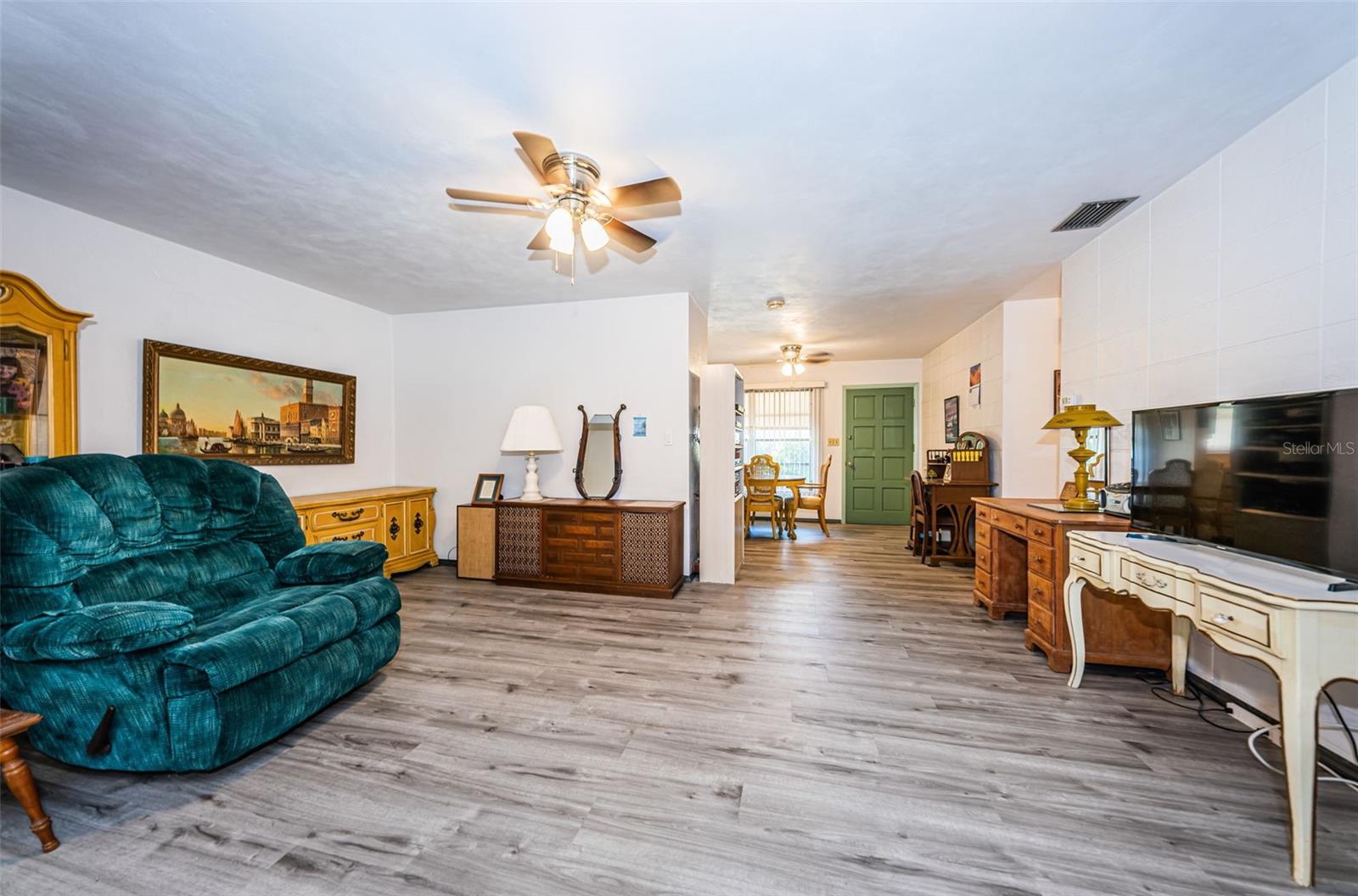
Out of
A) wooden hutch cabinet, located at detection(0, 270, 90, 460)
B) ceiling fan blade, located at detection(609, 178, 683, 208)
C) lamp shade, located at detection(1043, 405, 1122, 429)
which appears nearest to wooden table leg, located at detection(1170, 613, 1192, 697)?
lamp shade, located at detection(1043, 405, 1122, 429)

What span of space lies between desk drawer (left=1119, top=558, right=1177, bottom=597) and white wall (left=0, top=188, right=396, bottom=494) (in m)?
5.12

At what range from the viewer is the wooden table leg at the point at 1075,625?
2516 millimetres

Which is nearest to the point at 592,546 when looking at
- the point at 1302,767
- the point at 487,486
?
the point at 487,486

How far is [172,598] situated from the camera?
222 centimetres

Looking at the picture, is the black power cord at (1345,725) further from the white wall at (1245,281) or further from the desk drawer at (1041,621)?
the desk drawer at (1041,621)

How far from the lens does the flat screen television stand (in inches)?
61.8

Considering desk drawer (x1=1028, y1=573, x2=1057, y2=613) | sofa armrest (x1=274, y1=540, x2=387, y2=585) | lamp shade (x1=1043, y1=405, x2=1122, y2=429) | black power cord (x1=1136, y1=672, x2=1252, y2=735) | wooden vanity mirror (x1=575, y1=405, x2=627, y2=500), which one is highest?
lamp shade (x1=1043, y1=405, x2=1122, y2=429)

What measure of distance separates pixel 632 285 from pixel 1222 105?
11.4ft

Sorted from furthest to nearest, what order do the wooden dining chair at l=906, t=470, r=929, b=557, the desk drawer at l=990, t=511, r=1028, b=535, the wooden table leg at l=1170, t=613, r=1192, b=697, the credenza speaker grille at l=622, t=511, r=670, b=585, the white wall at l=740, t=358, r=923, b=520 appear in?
the white wall at l=740, t=358, r=923, b=520 → the wooden dining chair at l=906, t=470, r=929, b=557 → the credenza speaker grille at l=622, t=511, r=670, b=585 → the desk drawer at l=990, t=511, r=1028, b=535 → the wooden table leg at l=1170, t=613, r=1192, b=697

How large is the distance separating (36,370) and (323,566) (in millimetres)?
1878

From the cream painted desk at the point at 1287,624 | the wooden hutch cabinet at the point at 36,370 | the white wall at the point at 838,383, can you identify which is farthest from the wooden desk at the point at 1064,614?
the wooden hutch cabinet at the point at 36,370

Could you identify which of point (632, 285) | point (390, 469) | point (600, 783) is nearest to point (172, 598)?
point (600, 783)

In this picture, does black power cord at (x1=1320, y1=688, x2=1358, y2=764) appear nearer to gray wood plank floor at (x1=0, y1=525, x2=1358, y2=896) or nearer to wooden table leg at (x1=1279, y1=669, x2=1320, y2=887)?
gray wood plank floor at (x1=0, y1=525, x2=1358, y2=896)

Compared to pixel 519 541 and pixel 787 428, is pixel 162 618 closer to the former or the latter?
pixel 519 541
